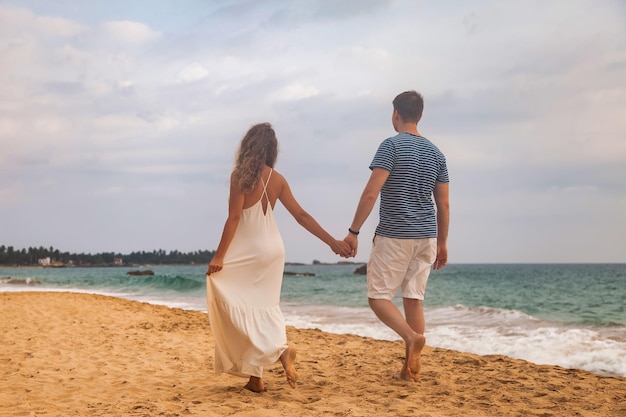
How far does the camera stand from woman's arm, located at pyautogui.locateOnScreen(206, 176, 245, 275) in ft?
14.6

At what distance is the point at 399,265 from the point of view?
15.5ft

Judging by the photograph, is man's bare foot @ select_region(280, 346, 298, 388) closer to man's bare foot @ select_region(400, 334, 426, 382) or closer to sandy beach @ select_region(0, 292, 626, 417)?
sandy beach @ select_region(0, 292, 626, 417)

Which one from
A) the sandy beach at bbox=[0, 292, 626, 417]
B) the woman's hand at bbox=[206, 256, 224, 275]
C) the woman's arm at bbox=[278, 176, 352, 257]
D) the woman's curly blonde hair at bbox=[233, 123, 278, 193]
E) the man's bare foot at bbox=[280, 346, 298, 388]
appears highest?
the woman's curly blonde hair at bbox=[233, 123, 278, 193]

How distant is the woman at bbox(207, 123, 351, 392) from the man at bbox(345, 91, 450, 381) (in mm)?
721

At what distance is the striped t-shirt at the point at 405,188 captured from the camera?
4.69 m

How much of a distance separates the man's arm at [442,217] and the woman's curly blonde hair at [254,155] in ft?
4.82

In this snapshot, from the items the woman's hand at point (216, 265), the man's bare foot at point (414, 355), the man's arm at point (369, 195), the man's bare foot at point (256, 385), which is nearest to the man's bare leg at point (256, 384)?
the man's bare foot at point (256, 385)

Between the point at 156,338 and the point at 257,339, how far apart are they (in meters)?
4.54

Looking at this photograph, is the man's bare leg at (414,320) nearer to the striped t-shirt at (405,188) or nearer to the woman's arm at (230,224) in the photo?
the striped t-shirt at (405,188)

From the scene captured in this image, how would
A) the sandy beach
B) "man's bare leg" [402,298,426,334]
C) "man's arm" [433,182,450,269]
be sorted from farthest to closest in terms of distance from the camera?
"man's arm" [433,182,450,269]
"man's bare leg" [402,298,426,334]
the sandy beach

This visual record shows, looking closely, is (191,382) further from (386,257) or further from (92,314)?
(92,314)

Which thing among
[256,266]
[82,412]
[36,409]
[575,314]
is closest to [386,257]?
[256,266]

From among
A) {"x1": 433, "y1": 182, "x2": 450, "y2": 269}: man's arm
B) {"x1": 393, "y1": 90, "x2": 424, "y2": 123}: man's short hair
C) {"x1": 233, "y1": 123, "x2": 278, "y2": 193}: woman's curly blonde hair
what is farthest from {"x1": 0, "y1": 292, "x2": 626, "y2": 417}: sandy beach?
{"x1": 393, "y1": 90, "x2": 424, "y2": 123}: man's short hair

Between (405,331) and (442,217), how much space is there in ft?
3.49
